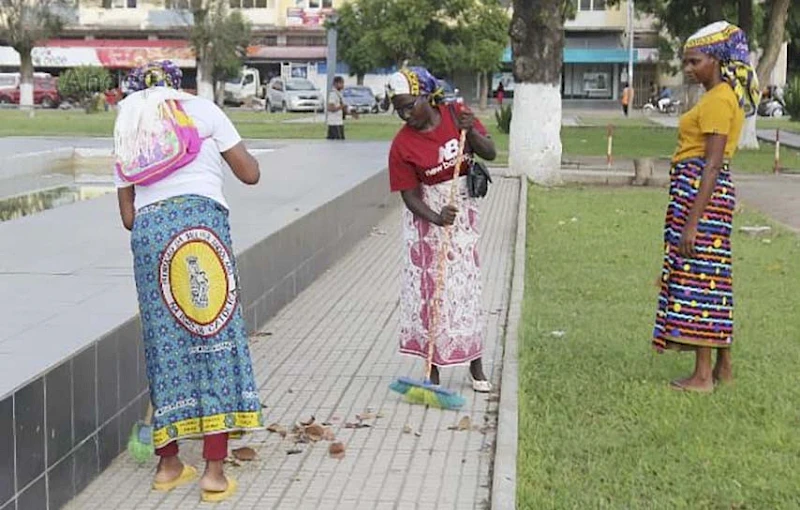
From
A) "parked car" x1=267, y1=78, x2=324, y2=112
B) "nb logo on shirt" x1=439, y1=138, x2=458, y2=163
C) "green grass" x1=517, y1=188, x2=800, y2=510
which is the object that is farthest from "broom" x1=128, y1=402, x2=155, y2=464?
"parked car" x1=267, y1=78, x2=324, y2=112

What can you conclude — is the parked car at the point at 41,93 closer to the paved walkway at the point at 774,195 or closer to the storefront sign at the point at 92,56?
the storefront sign at the point at 92,56

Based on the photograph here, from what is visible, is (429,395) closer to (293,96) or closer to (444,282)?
(444,282)

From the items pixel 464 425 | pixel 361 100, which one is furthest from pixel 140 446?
pixel 361 100

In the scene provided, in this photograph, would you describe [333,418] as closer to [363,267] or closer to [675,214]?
[675,214]

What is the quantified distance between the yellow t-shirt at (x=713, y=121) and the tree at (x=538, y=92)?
13625mm

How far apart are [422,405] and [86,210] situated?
14.8ft

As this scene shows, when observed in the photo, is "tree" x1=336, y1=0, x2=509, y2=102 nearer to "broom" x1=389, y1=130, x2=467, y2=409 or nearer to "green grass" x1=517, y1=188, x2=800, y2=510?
"green grass" x1=517, y1=188, x2=800, y2=510

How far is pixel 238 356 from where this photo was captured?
489 centimetres

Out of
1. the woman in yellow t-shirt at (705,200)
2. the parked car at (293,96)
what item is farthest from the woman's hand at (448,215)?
the parked car at (293,96)

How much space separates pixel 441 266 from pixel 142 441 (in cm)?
189

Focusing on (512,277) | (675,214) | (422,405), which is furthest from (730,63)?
(512,277)

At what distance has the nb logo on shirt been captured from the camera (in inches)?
248

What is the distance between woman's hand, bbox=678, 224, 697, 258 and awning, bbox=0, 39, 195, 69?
59.4 m

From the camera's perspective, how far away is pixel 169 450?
5.10 metres
